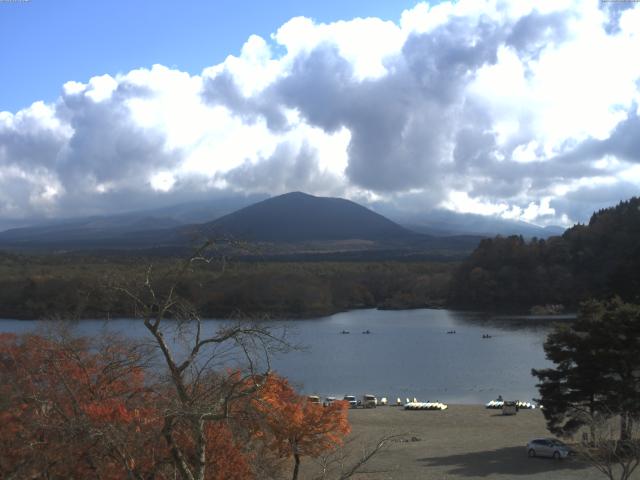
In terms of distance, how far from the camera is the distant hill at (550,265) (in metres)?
60.7

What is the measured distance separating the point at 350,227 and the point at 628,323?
165597 mm

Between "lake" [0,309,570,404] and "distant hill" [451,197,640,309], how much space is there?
786cm

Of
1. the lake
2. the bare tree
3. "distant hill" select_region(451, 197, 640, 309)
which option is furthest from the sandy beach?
"distant hill" select_region(451, 197, 640, 309)

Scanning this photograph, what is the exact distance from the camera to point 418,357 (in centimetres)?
3738

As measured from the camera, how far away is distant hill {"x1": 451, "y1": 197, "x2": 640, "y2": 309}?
199 ft

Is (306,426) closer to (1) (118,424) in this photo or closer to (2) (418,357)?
(1) (118,424)

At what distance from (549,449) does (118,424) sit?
998 cm

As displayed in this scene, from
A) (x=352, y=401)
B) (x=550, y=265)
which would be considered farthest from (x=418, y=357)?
(x=550, y=265)

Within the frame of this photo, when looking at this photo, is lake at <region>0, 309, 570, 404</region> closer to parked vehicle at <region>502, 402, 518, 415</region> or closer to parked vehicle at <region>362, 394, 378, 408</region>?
parked vehicle at <region>362, 394, 378, 408</region>

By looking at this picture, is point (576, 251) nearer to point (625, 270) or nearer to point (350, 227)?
point (625, 270)

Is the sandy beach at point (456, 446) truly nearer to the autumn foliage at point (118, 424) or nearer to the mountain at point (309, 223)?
the autumn foliage at point (118, 424)

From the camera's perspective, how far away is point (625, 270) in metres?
37.2

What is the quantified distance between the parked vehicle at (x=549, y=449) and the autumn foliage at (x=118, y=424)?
170 inches

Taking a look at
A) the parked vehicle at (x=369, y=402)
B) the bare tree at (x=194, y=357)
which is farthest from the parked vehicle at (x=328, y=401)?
the bare tree at (x=194, y=357)
